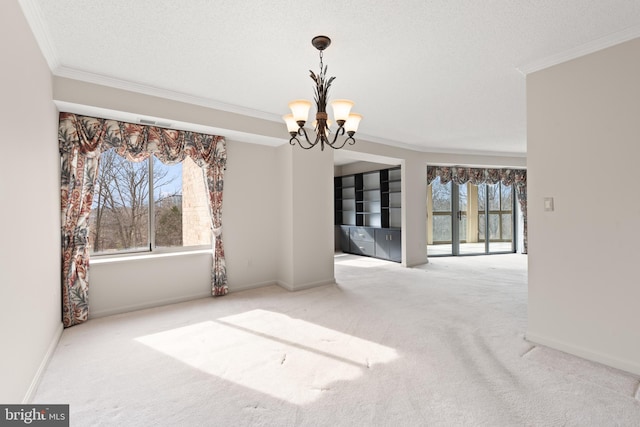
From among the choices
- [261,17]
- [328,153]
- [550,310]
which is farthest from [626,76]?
[328,153]

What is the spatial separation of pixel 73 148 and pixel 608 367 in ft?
17.0

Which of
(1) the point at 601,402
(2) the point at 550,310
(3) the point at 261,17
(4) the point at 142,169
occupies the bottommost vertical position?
(1) the point at 601,402

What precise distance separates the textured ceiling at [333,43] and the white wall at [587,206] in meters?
0.26

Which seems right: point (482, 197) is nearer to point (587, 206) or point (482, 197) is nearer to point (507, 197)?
point (507, 197)

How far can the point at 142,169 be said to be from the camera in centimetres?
394

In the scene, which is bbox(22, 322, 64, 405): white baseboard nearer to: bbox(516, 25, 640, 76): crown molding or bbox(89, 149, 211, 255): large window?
bbox(89, 149, 211, 255): large window

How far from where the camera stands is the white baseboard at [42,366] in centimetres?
193

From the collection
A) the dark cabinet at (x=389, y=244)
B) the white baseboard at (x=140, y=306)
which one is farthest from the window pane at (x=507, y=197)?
the white baseboard at (x=140, y=306)

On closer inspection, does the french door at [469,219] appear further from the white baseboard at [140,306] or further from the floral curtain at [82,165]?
the floral curtain at [82,165]

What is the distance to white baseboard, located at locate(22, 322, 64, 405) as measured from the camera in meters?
1.93

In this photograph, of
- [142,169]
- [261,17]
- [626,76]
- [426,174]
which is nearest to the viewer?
[261,17]

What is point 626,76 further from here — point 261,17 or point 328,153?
point 328,153

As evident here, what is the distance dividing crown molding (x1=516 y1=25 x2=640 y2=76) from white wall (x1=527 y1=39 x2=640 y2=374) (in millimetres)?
42

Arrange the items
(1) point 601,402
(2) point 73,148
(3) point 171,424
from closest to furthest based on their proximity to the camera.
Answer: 1. (3) point 171,424
2. (1) point 601,402
3. (2) point 73,148
